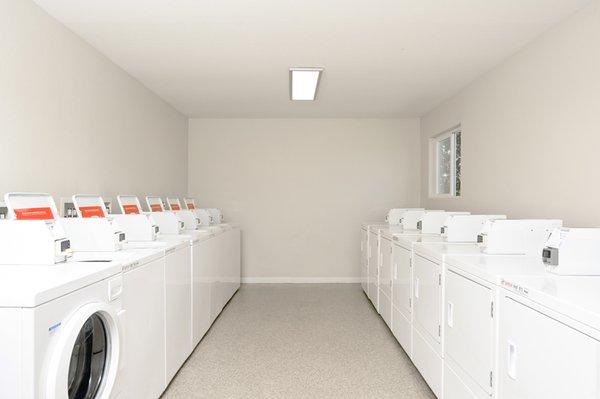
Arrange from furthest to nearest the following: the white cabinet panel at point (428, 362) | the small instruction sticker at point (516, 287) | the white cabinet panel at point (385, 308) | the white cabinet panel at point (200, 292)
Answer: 1. the white cabinet panel at point (385, 308)
2. the white cabinet panel at point (200, 292)
3. the white cabinet panel at point (428, 362)
4. the small instruction sticker at point (516, 287)

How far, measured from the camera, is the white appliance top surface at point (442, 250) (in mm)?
2439

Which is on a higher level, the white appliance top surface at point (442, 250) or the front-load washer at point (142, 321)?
the white appliance top surface at point (442, 250)

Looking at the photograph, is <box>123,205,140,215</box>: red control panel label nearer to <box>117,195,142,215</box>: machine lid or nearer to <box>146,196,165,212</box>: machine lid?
<box>117,195,142,215</box>: machine lid

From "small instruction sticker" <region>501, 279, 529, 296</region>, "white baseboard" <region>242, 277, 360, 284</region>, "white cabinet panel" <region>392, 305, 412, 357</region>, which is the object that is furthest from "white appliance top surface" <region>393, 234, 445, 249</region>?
"white baseboard" <region>242, 277, 360, 284</region>

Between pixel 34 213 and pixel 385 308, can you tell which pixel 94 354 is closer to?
pixel 34 213

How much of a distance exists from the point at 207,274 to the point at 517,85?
2981 millimetres

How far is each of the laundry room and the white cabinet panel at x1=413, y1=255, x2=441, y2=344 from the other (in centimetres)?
2

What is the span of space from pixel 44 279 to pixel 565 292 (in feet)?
5.93

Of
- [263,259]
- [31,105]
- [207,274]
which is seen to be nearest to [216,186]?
[263,259]

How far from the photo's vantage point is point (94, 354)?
5.66ft

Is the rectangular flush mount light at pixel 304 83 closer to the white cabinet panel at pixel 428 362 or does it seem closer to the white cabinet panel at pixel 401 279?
the white cabinet panel at pixel 401 279

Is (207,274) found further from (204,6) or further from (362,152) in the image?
(362,152)

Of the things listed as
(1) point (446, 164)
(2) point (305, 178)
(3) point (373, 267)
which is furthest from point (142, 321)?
(1) point (446, 164)

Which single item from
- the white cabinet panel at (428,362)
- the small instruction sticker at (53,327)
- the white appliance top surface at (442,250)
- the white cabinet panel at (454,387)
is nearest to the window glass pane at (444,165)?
the white appliance top surface at (442,250)
